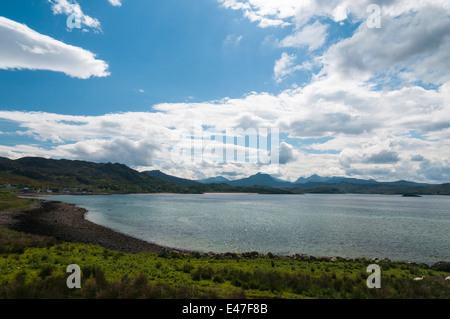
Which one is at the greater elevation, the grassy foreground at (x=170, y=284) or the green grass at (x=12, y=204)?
the grassy foreground at (x=170, y=284)

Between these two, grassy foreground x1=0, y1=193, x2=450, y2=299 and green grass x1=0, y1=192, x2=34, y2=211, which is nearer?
grassy foreground x1=0, y1=193, x2=450, y2=299

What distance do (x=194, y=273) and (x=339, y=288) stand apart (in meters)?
10.4

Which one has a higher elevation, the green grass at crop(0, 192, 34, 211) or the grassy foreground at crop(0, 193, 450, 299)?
the grassy foreground at crop(0, 193, 450, 299)

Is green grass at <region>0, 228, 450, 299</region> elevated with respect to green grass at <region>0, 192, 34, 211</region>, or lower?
elevated

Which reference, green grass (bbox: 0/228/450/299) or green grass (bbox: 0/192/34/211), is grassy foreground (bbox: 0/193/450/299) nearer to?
green grass (bbox: 0/228/450/299)

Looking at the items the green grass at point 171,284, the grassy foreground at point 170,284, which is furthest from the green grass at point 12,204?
the green grass at point 171,284

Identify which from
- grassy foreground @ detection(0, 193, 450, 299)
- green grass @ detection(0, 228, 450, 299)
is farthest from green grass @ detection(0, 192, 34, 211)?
green grass @ detection(0, 228, 450, 299)

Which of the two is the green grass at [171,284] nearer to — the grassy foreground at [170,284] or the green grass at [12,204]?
the grassy foreground at [170,284]

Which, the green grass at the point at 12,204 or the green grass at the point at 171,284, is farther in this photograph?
the green grass at the point at 12,204

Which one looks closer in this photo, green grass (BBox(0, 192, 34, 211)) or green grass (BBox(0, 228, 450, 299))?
green grass (BBox(0, 228, 450, 299))

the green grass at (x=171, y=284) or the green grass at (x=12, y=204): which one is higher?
the green grass at (x=171, y=284)
